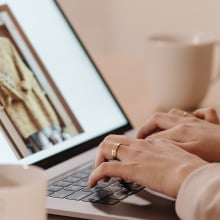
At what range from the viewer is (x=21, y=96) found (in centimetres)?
91

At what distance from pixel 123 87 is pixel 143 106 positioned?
11 cm

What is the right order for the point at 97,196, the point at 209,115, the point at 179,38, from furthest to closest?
the point at 179,38 < the point at 209,115 < the point at 97,196

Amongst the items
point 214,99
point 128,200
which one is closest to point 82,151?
point 128,200

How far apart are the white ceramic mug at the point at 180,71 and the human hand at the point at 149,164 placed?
0.38 metres

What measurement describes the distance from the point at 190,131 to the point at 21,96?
0.24 meters

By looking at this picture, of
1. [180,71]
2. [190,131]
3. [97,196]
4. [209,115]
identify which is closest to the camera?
[97,196]

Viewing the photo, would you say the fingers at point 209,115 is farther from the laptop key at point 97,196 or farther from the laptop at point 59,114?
the laptop key at point 97,196

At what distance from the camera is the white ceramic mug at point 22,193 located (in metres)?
0.48

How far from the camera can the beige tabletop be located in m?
1.23

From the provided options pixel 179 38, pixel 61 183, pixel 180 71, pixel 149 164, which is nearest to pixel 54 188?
pixel 61 183

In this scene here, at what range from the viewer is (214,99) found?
→ 51.6 inches

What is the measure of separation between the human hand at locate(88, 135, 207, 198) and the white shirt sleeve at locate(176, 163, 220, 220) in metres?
0.03

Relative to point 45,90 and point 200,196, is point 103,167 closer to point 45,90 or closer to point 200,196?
point 200,196

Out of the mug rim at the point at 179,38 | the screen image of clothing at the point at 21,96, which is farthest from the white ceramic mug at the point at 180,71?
the screen image of clothing at the point at 21,96
